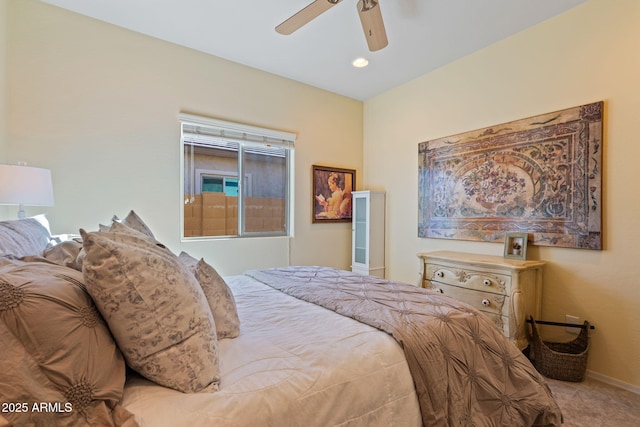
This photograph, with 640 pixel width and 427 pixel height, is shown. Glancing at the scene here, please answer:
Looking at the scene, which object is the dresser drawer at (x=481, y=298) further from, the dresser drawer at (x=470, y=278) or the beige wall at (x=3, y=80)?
the beige wall at (x=3, y=80)

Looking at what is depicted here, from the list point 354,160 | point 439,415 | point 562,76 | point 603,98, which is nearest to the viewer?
point 439,415

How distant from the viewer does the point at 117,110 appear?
8.68ft

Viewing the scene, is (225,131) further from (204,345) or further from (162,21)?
(204,345)

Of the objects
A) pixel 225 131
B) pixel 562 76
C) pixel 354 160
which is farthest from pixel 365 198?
pixel 562 76

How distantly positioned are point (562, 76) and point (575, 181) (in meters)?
0.86

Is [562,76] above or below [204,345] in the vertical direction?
above

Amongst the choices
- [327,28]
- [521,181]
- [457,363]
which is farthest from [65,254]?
[521,181]

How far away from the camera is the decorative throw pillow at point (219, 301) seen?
1.22 m

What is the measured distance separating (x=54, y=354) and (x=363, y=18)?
2245 mm

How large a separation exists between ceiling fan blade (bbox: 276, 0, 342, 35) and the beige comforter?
5.77ft

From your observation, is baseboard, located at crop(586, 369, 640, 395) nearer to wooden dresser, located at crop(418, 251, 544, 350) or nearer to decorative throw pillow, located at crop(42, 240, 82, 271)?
wooden dresser, located at crop(418, 251, 544, 350)

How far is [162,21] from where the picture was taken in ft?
8.41

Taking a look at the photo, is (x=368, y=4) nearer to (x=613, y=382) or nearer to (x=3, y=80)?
(x=3, y=80)

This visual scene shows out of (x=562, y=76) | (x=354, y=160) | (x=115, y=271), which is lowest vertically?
(x=115, y=271)
